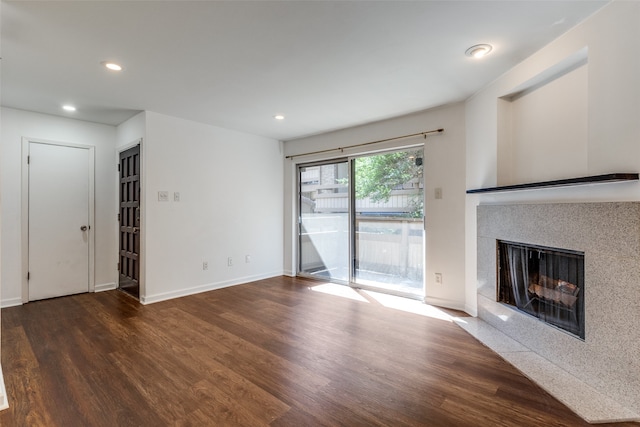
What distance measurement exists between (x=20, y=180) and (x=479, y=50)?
5259 mm

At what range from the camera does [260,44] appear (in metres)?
2.19

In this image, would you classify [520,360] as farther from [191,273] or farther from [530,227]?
[191,273]

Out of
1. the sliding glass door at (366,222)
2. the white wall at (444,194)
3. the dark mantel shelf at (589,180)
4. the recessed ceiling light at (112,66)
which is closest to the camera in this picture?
the dark mantel shelf at (589,180)

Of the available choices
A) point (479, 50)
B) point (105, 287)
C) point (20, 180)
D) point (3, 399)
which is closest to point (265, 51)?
point (479, 50)

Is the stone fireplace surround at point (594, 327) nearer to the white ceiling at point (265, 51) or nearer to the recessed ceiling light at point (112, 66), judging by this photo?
the white ceiling at point (265, 51)

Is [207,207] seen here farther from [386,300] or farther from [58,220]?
[386,300]

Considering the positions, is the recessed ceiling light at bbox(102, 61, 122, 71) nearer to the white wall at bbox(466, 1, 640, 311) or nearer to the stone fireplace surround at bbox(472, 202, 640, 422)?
the white wall at bbox(466, 1, 640, 311)

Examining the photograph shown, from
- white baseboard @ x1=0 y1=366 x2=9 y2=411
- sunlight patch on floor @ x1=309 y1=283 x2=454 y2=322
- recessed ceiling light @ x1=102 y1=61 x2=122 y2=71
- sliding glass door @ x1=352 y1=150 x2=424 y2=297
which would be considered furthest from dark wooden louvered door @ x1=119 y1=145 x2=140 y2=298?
sliding glass door @ x1=352 y1=150 x2=424 y2=297

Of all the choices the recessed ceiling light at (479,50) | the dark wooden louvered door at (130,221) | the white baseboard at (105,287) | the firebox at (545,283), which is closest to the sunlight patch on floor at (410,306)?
the firebox at (545,283)

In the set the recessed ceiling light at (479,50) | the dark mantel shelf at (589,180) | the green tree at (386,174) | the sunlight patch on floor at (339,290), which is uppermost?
the recessed ceiling light at (479,50)

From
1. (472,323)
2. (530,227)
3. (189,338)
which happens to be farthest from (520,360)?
(189,338)

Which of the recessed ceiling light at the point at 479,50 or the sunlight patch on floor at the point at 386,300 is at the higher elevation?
the recessed ceiling light at the point at 479,50

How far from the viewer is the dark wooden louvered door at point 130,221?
12.7 feet

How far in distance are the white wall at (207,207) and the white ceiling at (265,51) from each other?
65 cm
